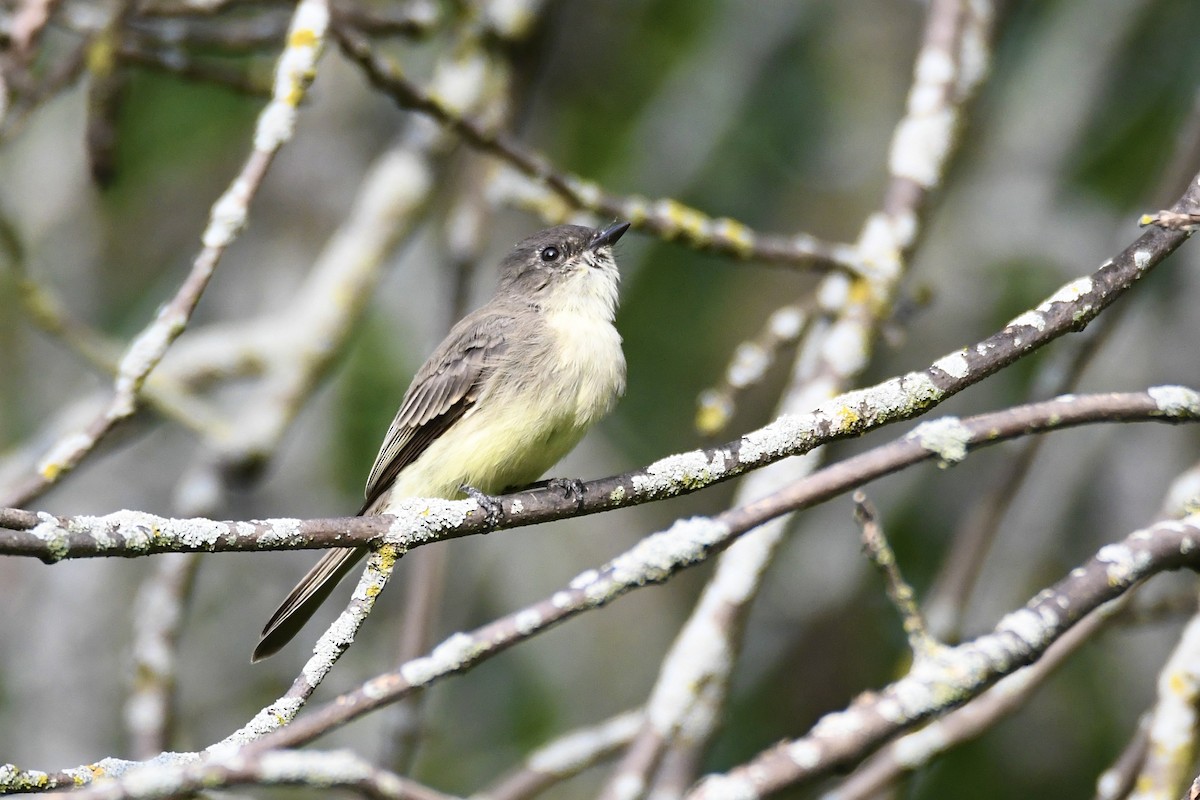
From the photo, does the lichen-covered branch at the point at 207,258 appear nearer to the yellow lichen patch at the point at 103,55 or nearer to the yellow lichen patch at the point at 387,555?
the yellow lichen patch at the point at 387,555

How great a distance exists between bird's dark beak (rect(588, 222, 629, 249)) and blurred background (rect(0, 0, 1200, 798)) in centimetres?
71

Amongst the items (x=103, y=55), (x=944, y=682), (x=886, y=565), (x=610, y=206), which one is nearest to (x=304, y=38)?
(x=610, y=206)

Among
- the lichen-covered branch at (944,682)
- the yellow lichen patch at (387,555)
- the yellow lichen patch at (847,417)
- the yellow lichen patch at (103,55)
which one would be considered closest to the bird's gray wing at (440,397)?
the yellow lichen patch at (103,55)

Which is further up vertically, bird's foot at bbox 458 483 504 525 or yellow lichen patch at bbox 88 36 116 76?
yellow lichen patch at bbox 88 36 116 76

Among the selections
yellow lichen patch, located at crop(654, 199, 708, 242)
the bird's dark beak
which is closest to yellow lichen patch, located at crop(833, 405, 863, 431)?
yellow lichen patch, located at crop(654, 199, 708, 242)

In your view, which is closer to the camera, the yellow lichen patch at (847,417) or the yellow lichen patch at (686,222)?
the yellow lichen patch at (847,417)

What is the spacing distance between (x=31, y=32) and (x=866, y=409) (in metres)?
2.52

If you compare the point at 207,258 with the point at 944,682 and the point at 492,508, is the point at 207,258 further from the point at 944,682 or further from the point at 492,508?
the point at 944,682

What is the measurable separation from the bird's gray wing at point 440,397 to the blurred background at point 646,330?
87cm

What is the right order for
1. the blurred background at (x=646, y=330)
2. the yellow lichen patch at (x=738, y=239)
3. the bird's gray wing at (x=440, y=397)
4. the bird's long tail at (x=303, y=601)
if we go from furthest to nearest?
the blurred background at (x=646, y=330), the bird's gray wing at (x=440, y=397), the yellow lichen patch at (x=738, y=239), the bird's long tail at (x=303, y=601)

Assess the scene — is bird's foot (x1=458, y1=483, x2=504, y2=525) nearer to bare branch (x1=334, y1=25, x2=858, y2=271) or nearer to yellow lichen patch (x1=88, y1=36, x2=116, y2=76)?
bare branch (x1=334, y1=25, x2=858, y2=271)

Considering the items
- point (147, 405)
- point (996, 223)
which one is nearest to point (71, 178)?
point (147, 405)

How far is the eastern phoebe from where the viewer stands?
3830 millimetres

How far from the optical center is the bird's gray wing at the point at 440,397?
13.6 feet
